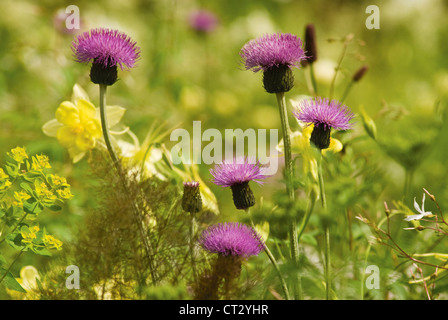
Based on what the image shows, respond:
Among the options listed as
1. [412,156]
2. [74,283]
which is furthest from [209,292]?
[412,156]

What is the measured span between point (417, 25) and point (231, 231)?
269 cm

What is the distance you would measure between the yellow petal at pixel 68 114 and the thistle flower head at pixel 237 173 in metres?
0.26

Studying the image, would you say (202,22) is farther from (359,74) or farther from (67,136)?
(67,136)

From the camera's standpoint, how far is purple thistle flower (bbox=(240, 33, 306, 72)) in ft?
2.62

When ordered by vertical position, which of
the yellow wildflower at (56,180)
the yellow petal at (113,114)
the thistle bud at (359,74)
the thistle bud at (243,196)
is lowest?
the thistle bud at (243,196)

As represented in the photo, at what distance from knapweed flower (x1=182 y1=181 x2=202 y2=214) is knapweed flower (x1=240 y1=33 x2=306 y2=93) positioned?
0.56 ft

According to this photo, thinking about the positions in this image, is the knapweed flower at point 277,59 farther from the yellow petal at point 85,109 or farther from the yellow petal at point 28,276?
the yellow petal at point 28,276

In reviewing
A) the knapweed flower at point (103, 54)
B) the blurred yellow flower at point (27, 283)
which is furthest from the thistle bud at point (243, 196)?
the blurred yellow flower at point (27, 283)

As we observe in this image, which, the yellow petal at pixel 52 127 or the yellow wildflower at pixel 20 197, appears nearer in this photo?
the yellow wildflower at pixel 20 197

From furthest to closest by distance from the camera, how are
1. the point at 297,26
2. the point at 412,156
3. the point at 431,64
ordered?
the point at 297,26
the point at 431,64
the point at 412,156

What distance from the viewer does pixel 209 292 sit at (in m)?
0.75

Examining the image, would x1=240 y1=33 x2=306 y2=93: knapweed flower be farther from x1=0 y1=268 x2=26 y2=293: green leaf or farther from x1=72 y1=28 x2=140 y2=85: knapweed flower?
x1=0 y1=268 x2=26 y2=293: green leaf

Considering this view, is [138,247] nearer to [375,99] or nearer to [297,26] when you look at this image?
[375,99]

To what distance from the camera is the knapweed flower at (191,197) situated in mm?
818
